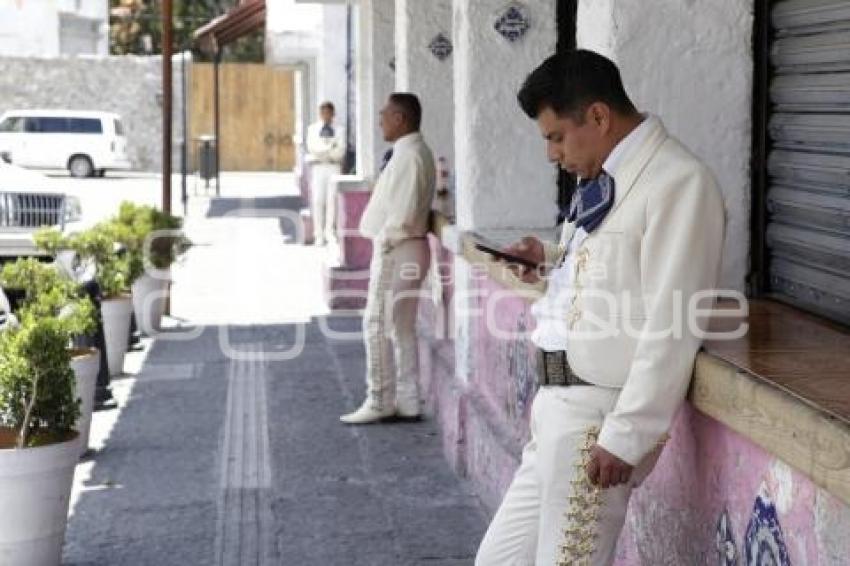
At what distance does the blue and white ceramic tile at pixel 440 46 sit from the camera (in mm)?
9117

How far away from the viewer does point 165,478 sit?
22.6ft

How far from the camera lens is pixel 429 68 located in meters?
9.21

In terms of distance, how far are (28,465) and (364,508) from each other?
1.71m

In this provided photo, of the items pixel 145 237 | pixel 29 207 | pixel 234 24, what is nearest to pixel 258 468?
pixel 145 237

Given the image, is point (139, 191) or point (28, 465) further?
point (139, 191)

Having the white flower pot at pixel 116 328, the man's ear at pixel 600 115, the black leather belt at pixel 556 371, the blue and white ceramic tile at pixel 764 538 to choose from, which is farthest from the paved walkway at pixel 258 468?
the man's ear at pixel 600 115

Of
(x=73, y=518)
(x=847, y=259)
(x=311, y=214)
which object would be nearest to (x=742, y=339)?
(x=847, y=259)

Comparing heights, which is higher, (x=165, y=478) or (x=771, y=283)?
(x=771, y=283)

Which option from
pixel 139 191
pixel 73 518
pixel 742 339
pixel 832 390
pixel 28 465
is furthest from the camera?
pixel 139 191

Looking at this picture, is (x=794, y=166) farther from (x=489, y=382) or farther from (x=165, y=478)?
(x=165, y=478)

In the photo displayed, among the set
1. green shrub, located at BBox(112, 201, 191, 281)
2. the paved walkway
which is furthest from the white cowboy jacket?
green shrub, located at BBox(112, 201, 191, 281)

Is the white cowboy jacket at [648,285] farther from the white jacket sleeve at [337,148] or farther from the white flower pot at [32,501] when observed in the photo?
the white jacket sleeve at [337,148]

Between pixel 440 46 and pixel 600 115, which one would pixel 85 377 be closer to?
pixel 440 46

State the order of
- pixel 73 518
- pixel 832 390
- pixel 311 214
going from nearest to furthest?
1. pixel 832 390
2. pixel 73 518
3. pixel 311 214
